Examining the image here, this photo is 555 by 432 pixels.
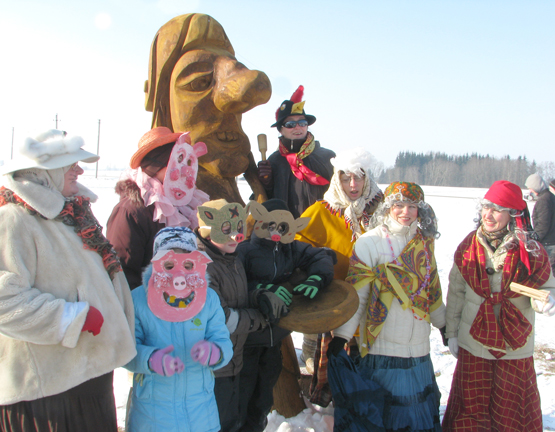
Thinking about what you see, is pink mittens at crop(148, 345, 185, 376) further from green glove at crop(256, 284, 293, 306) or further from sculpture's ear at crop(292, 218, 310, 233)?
sculpture's ear at crop(292, 218, 310, 233)

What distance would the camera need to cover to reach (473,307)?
238 cm

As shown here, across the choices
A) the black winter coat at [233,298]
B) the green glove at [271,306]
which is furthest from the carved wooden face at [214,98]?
the green glove at [271,306]

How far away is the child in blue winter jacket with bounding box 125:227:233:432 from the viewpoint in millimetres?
1640

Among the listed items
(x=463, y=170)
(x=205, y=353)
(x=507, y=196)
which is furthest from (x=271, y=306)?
(x=463, y=170)

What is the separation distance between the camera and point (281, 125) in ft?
10.4

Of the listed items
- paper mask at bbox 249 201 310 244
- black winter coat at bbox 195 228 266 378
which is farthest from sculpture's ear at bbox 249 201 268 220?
black winter coat at bbox 195 228 266 378

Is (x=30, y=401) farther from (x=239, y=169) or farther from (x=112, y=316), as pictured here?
(x=239, y=169)

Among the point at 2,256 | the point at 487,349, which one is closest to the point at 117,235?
the point at 2,256

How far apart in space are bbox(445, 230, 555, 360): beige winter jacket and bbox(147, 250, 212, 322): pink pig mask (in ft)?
5.20

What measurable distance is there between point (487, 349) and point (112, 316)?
1997 millimetres

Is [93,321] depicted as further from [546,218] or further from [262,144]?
[546,218]

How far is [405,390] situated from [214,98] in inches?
80.2

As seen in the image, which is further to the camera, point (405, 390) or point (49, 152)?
point (405, 390)

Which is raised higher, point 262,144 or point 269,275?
point 262,144
